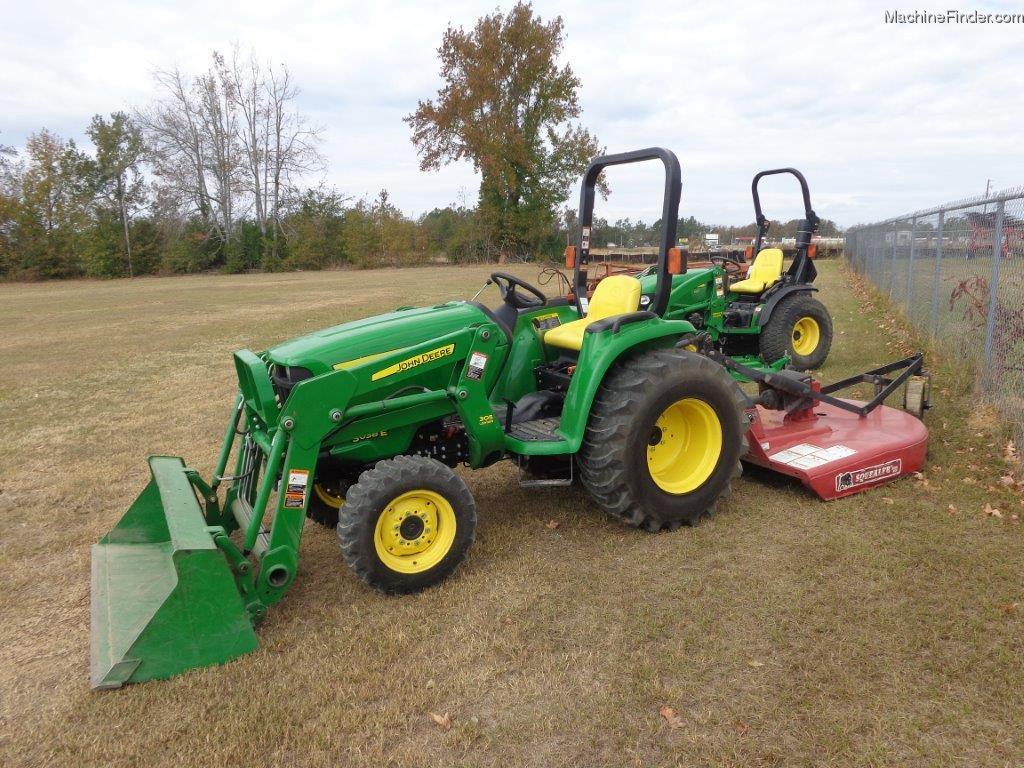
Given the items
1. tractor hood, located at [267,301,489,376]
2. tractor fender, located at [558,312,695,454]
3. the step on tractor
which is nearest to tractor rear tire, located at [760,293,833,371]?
the step on tractor

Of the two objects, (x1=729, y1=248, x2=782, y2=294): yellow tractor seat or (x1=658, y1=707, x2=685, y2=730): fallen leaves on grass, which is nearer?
(x1=658, y1=707, x2=685, y2=730): fallen leaves on grass

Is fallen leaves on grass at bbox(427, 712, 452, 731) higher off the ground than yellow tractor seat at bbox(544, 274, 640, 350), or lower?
lower

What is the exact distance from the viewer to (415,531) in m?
3.41

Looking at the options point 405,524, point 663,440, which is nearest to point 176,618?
point 405,524

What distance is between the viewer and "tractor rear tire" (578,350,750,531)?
12.4 ft

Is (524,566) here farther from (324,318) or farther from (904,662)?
(324,318)

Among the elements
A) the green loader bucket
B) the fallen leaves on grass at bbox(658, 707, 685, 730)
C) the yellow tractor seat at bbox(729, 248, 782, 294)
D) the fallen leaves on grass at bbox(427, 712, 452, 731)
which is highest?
the yellow tractor seat at bbox(729, 248, 782, 294)

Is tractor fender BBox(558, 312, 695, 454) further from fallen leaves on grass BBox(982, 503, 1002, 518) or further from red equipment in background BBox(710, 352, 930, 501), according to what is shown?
fallen leaves on grass BBox(982, 503, 1002, 518)

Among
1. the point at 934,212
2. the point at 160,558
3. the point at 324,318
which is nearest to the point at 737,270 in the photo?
the point at 934,212

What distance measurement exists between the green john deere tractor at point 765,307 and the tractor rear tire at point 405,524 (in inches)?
191

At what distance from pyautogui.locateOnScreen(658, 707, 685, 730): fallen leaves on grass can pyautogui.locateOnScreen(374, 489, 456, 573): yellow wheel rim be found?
4.21 feet

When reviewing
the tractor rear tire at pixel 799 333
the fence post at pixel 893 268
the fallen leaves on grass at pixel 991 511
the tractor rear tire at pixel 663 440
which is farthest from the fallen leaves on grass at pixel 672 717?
the fence post at pixel 893 268

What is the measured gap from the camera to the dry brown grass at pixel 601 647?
2.46 meters

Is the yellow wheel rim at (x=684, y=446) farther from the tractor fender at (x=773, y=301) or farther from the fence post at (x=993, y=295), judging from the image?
the tractor fender at (x=773, y=301)
